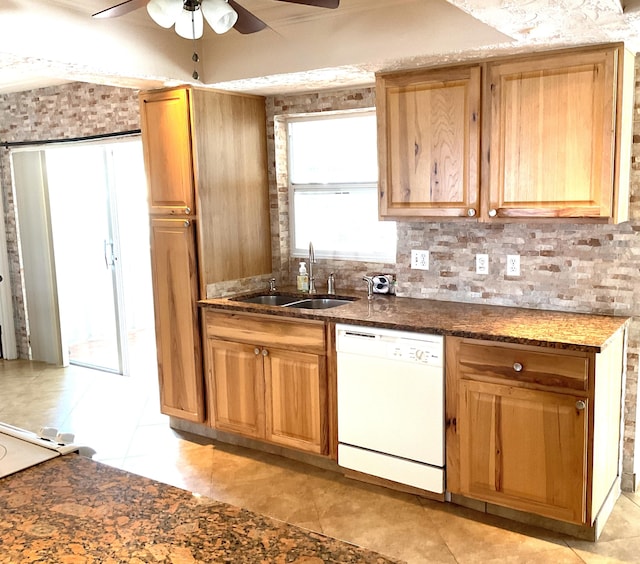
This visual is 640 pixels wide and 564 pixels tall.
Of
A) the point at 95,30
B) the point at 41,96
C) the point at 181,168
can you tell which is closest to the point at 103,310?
the point at 41,96

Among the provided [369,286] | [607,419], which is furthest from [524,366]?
[369,286]

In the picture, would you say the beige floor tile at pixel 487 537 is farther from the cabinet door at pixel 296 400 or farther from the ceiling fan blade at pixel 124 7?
the ceiling fan blade at pixel 124 7

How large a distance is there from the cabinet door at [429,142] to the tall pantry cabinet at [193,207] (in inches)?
42.0

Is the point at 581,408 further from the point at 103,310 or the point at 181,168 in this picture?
the point at 103,310

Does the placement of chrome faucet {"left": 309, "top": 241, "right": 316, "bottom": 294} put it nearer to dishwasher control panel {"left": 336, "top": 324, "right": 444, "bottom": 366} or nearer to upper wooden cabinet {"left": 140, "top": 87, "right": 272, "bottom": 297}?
upper wooden cabinet {"left": 140, "top": 87, "right": 272, "bottom": 297}

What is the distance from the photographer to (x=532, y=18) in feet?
7.78

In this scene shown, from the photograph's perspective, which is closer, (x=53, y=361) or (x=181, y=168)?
(x=181, y=168)

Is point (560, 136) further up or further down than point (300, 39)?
further down

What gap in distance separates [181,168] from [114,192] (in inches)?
64.3

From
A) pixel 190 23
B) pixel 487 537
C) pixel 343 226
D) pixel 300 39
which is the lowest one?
pixel 487 537

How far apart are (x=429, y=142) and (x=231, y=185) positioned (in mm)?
1364

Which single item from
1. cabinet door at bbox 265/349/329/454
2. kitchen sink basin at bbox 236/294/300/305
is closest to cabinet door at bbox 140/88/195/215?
kitchen sink basin at bbox 236/294/300/305

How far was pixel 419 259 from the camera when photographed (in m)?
3.84

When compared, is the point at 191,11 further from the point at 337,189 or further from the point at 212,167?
→ the point at 337,189
